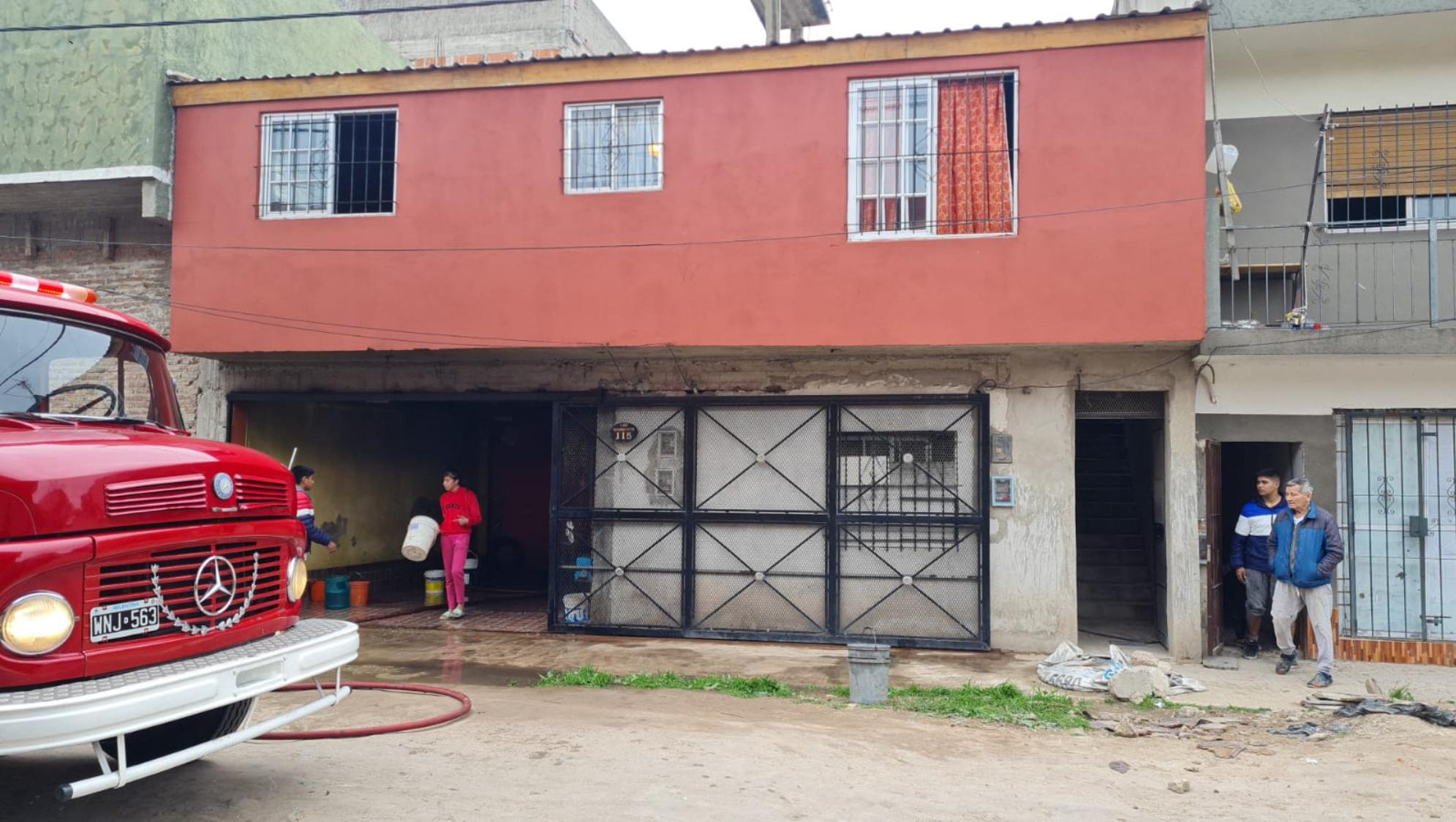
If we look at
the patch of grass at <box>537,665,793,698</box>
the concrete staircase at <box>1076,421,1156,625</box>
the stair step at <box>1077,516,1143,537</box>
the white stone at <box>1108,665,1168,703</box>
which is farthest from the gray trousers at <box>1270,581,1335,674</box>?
the patch of grass at <box>537,665,793,698</box>

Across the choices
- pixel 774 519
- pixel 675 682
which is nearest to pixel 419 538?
pixel 774 519

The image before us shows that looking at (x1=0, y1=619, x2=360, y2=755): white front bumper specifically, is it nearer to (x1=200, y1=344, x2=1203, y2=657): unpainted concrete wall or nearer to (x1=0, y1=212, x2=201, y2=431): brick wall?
(x1=200, y1=344, x2=1203, y2=657): unpainted concrete wall

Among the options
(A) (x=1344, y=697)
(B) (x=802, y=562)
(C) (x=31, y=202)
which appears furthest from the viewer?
(C) (x=31, y=202)

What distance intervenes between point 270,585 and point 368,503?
10.8 metres

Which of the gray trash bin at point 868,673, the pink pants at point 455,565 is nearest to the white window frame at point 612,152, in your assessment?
the pink pants at point 455,565

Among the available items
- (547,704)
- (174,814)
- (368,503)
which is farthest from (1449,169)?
(368,503)

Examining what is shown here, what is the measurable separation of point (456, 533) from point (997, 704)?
275 inches

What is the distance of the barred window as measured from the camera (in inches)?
489

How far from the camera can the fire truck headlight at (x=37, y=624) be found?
415cm

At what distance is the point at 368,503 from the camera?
15.9m

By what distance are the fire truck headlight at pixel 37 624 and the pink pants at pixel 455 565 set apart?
8.66 metres

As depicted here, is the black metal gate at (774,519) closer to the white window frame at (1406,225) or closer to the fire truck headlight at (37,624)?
the white window frame at (1406,225)

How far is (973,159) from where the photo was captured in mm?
11039

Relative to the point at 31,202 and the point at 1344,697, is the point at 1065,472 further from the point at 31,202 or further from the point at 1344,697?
the point at 31,202
